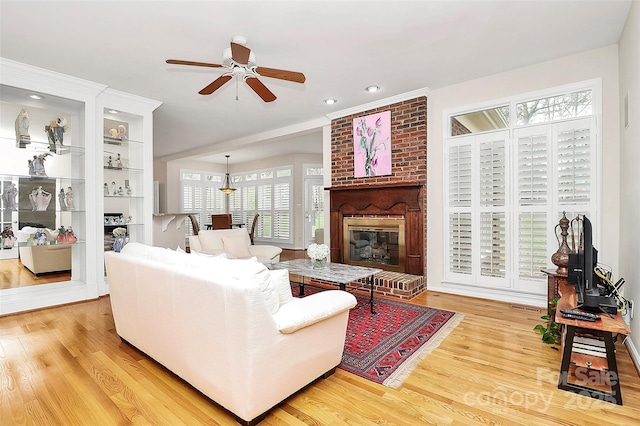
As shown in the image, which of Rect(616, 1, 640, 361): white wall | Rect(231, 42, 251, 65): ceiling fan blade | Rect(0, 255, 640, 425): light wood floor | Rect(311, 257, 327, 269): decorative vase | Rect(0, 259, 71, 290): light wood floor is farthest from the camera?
Rect(0, 259, 71, 290): light wood floor

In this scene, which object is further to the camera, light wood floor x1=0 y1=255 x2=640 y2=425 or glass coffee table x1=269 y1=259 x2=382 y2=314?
glass coffee table x1=269 y1=259 x2=382 y2=314

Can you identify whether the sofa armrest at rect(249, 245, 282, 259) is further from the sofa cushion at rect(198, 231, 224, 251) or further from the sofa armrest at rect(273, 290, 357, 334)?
the sofa armrest at rect(273, 290, 357, 334)

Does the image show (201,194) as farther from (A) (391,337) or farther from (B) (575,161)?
(B) (575,161)

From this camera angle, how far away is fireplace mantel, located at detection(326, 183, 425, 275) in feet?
14.2

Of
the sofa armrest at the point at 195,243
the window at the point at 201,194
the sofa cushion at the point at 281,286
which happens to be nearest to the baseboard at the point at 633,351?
the sofa cushion at the point at 281,286

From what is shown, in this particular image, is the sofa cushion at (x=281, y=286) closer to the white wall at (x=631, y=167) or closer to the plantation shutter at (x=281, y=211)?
the white wall at (x=631, y=167)

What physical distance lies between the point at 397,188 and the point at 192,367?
11.2 feet

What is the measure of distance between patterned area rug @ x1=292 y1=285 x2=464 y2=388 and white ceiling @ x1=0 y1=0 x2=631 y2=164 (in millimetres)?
2692

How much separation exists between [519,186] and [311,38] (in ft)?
9.25

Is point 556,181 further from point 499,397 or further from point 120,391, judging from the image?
point 120,391

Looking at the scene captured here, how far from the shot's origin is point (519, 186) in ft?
12.1

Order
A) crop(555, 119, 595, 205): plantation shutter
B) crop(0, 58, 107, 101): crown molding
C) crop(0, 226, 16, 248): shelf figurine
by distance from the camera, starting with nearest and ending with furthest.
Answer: crop(555, 119, 595, 205): plantation shutter
crop(0, 58, 107, 101): crown molding
crop(0, 226, 16, 248): shelf figurine

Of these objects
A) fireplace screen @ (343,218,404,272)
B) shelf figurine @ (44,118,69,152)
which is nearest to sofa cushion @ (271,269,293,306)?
fireplace screen @ (343,218,404,272)

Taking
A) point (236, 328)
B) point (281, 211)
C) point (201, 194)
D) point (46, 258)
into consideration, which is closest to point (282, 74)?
point (236, 328)
